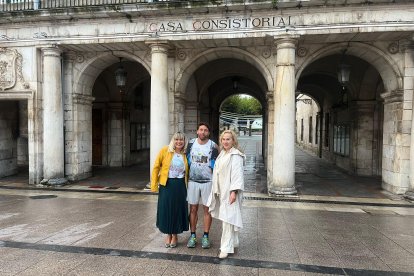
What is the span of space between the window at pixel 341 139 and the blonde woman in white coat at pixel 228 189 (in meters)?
11.4

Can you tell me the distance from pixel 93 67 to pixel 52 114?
2.02m

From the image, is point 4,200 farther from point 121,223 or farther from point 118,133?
point 118,133

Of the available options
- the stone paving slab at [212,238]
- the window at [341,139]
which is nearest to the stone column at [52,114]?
the stone paving slab at [212,238]

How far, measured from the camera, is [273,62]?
896 centimetres

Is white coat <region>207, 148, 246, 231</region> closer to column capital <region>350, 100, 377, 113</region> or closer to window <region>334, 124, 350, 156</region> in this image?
column capital <region>350, 100, 377, 113</region>

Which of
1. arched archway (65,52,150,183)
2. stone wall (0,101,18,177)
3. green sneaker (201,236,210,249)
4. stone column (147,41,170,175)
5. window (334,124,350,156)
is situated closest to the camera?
green sneaker (201,236,210,249)

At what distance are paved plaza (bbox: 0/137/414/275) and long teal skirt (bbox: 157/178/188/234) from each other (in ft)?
1.17

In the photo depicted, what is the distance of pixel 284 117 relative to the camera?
325 inches

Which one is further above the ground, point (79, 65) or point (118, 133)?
point (79, 65)

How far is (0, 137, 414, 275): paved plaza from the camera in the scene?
3.89 metres

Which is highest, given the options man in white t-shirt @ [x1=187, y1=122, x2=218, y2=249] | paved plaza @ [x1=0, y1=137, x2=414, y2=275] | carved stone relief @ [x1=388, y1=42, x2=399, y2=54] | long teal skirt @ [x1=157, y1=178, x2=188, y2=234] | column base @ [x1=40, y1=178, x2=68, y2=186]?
carved stone relief @ [x1=388, y1=42, x2=399, y2=54]

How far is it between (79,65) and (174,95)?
10.6 feet

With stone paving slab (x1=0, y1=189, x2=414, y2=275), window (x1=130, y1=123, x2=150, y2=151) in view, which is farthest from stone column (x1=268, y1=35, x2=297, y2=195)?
window (x1=130, y1=123, x2=150, y2=151)

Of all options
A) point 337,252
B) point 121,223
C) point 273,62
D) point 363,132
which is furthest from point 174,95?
point 363,132
